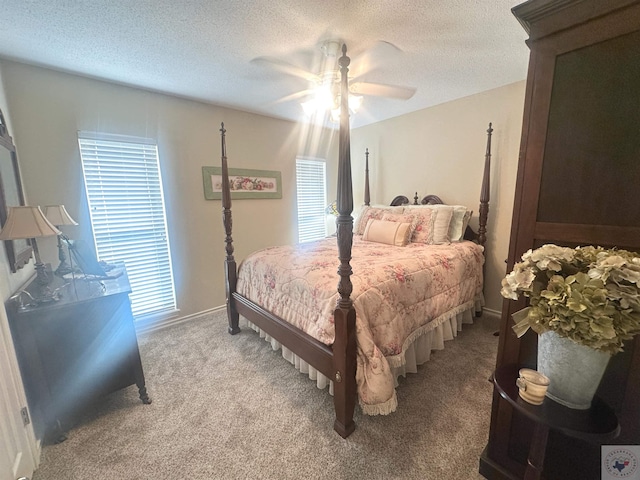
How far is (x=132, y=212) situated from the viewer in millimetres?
2672

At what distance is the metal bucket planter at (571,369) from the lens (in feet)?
2.54

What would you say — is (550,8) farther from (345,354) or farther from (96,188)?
(96,188)

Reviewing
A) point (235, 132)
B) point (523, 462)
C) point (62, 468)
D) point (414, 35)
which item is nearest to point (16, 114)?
point (235, 132)

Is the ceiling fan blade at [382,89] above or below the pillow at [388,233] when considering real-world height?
above

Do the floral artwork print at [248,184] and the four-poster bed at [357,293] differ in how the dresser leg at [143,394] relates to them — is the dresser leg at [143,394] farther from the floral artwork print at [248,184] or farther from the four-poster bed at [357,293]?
the floral artwork print at [248,184]

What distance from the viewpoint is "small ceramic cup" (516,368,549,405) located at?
0.83 meters

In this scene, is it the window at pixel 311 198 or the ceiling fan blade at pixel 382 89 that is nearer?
the ceiling fan blade at pixel 382 89

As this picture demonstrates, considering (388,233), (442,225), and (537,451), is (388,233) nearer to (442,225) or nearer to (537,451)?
(442,225)

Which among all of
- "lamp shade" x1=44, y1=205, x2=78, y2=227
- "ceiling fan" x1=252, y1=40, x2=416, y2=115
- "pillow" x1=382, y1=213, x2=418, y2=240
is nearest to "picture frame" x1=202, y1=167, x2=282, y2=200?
"lamp shade" x1=44, y1=205, x2=78, y2=227

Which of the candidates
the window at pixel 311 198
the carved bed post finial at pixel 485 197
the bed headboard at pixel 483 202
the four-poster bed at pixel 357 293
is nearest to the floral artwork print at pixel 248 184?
the window at pixel 311 198

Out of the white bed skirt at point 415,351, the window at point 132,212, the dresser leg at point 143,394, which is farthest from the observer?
the window at point 132,212

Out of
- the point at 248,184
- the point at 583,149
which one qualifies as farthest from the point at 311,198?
the point at 583,149

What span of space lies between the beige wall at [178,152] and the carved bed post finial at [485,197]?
226 centimetres

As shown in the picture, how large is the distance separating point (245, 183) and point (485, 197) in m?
2.80
